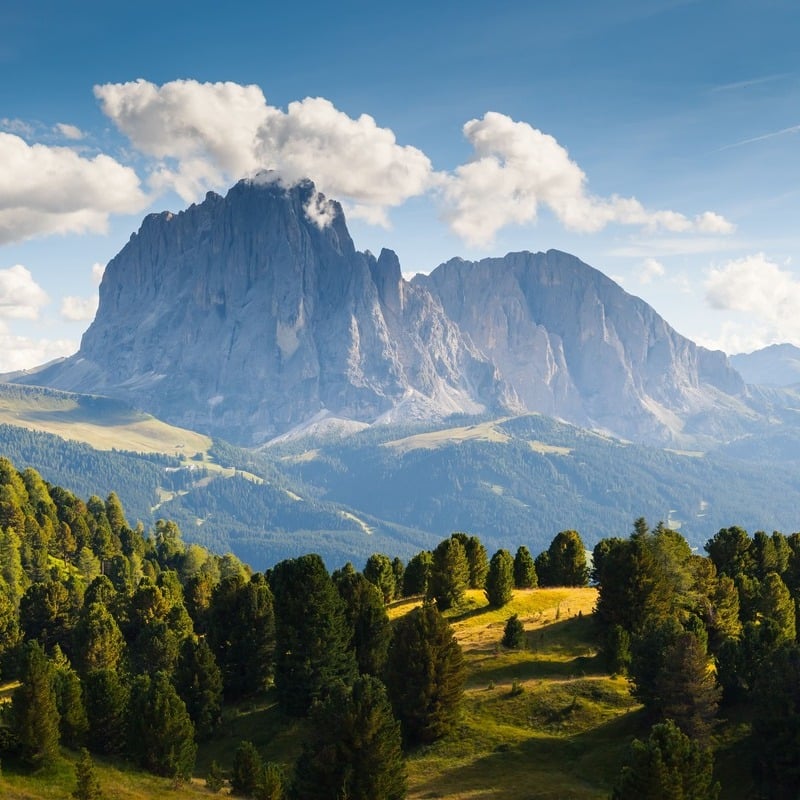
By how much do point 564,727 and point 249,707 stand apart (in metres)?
32.6

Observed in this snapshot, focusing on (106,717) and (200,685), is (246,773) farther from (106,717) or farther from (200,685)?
(200,685)

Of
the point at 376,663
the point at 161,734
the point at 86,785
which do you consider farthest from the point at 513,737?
the point at 86,785

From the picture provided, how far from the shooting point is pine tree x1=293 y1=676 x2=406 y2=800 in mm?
48188

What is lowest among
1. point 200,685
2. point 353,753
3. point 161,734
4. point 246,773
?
point 246,773

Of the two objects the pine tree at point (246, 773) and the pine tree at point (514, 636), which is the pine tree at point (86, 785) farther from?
the pine tree at point (514, 636)

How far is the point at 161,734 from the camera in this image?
5528 centimetres

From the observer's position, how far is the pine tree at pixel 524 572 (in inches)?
4193

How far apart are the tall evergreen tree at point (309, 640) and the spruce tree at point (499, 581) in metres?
27.4

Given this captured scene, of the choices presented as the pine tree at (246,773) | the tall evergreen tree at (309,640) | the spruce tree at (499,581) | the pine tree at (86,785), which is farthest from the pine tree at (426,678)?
the spruce tree at (499,581)

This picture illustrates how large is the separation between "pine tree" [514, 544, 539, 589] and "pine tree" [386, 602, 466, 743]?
4307cm

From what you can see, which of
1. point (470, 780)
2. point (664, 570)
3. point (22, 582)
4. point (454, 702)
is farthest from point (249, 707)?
point (22, 582)

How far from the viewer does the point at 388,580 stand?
110m

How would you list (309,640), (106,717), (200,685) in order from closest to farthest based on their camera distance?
1. (106,717)
2. (309,640)
3. (200,685)

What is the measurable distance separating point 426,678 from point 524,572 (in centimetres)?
4594
